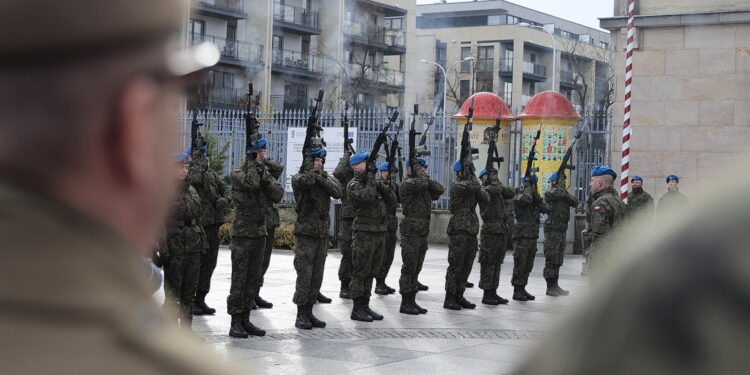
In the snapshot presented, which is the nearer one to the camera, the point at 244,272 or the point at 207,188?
the point at 244,272

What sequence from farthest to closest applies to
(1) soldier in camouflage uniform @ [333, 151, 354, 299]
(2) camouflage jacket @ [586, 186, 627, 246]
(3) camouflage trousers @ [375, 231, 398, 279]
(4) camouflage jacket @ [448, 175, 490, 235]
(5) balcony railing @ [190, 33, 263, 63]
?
1. (5) balcony railing @ [190, 33, 263, 63]
2. (3) camouflage trousers @ [375, 231, 398, 279]
3. (1) soldier in camouflage uniform @ [333, 151, 354, 299]
4. (2) camouflage jacket @ [586, 186, 627, 246]
5. (4) camouflage jacket @ [448, 175, 490, 235]

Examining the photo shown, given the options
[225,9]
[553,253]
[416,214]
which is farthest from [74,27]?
[225,9]

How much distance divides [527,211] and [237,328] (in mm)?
5408

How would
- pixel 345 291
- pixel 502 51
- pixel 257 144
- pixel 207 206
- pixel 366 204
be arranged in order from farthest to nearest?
pixel 502 51 < pixel 345 291 < pixel 366 204 < pixel 207 206 < pixel 257 144

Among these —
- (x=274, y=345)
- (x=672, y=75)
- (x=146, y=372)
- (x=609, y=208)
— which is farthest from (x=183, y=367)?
(x=672, y=75)

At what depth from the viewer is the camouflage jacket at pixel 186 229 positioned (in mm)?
9195

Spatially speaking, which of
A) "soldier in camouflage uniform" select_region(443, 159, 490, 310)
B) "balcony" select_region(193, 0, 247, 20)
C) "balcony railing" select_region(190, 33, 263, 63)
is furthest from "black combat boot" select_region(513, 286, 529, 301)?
"balcony railing" select_region(190, 33, 263, 63)

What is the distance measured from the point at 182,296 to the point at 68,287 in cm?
877

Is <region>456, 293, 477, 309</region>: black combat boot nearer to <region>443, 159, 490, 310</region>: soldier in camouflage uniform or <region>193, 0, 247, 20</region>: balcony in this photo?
<region>443, 159, 490, 310</region>: soldier in camouflage uniform

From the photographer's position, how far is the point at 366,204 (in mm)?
11406

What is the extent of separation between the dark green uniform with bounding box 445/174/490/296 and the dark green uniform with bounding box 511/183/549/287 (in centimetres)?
105

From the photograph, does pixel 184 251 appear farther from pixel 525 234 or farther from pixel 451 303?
pixel 525 234

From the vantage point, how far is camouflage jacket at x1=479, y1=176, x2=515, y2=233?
13.1m

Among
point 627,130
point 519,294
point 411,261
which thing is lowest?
point 519,294
